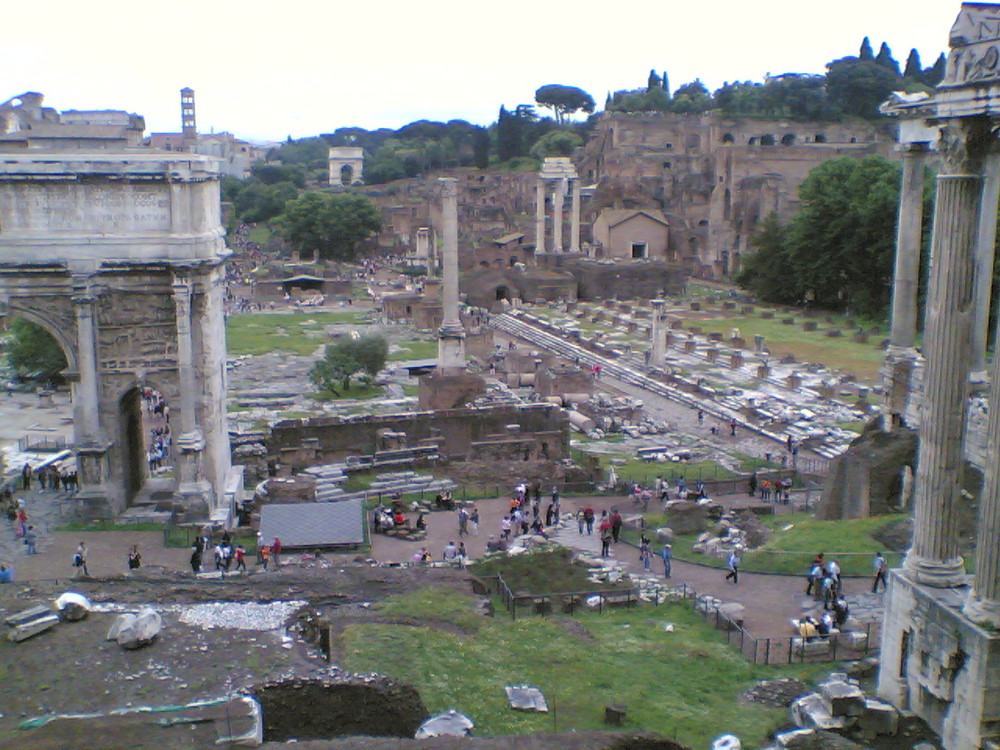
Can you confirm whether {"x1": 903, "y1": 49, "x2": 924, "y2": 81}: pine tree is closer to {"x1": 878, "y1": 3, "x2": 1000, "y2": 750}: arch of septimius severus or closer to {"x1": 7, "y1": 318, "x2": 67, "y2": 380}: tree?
{"x1": 7, "y1": 318, "x2": 67, "y2": 380}: tree

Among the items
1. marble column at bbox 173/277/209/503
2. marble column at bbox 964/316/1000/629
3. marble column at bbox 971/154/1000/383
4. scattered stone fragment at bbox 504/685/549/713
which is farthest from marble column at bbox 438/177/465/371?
marble column at bbox 964/316/1000/629

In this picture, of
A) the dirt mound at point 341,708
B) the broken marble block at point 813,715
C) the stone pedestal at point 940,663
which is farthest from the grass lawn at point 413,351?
the stone pedestal at point 940,663

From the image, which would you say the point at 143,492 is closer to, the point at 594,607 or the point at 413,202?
the point at 594,607

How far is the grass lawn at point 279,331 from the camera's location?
152ft

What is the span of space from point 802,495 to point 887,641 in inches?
502

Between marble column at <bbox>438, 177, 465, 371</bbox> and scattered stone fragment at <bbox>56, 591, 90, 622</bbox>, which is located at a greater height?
marble column at <bbox>438, 177, 465, 371</bbox>

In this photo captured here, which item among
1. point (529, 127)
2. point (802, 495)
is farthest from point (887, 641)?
point (529, 127)

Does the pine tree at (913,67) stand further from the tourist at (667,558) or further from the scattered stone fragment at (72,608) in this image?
the scattered stone fragment at (72,608)

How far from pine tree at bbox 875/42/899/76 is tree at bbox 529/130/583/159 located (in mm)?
29883

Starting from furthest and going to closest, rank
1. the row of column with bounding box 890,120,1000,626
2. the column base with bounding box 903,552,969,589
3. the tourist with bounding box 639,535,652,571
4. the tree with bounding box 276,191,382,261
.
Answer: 1. the tree with bounding box 276,191,382,261
2. the tourist with bounding box 639,535,652,571
3. the column base with bounding box 903,552,969,589
4. the row of column with bounding box 890,120,1000,626

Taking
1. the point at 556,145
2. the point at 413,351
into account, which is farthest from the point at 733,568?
the point at 556,145

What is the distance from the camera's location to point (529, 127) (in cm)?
12000

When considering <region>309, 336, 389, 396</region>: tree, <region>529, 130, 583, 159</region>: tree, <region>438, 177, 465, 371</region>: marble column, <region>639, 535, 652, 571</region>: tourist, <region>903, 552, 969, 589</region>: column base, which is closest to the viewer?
<region>903, 552, 969, 589</region>: column base

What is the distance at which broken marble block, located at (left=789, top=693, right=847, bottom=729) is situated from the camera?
11.0 m
